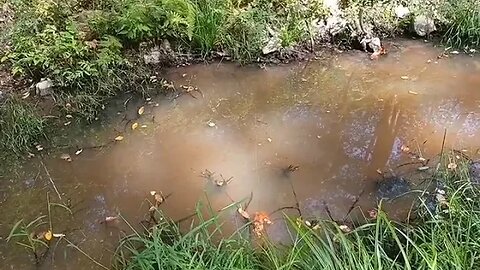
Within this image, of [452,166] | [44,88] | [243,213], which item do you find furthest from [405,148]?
[44,88]

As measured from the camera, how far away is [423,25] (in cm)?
587

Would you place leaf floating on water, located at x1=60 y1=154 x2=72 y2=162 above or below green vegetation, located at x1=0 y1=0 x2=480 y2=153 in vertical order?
below

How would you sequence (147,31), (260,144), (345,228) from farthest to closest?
(147,31), (260,144), (345,228)

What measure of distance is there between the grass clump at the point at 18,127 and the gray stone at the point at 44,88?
1.33 ft

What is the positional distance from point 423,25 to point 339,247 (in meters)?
3.95

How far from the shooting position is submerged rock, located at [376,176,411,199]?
366 cm

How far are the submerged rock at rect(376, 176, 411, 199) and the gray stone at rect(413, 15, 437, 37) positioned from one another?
109 inches

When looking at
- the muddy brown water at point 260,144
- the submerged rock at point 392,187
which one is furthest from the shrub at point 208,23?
the submerged rock at point 392,187

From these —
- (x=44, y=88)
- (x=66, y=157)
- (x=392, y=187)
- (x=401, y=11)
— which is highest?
(x=401, y=11)

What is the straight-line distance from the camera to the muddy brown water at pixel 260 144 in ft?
11.6

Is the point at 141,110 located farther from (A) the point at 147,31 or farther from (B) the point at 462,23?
(B) the point at 462,23

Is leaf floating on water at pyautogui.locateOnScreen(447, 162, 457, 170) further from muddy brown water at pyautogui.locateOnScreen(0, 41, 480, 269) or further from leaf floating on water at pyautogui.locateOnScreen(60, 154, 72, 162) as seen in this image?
leaf floating on water at pyautogui.locateOnScreen(60, 154, 72, 162)

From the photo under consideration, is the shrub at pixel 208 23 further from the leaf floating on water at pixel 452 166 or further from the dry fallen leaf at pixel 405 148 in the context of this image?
the leaf floating on water at pixel 452 166

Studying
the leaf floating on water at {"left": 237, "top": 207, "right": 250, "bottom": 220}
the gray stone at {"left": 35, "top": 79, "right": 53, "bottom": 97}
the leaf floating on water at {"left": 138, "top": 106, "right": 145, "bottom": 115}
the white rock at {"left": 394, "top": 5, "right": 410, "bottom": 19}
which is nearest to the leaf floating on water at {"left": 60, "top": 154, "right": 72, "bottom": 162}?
the leaf floating on water at {"left": 138, "top": 106, "right": 145, "bottom": 115}
